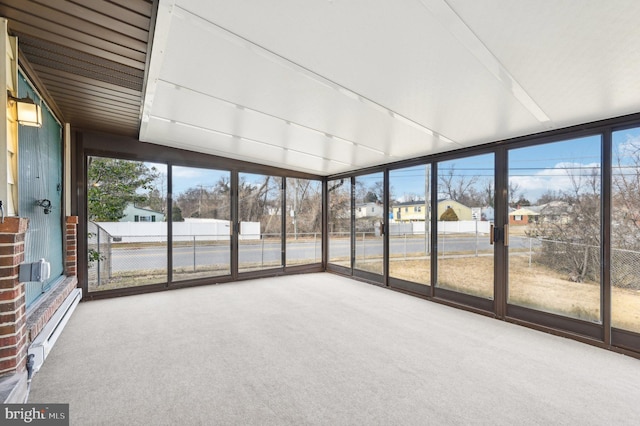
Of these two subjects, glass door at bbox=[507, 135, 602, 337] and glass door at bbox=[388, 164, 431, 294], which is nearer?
glass door at bbox=[507, 135, 602, 337]

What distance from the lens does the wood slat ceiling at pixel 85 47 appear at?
2047 mm

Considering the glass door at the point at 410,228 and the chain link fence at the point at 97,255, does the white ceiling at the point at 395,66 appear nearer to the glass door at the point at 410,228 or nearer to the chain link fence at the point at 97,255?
the glass door at the point at 410,228

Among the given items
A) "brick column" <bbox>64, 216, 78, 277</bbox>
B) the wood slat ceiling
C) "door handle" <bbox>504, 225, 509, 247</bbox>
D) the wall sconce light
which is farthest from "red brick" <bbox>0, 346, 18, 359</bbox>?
"door handle" <bbox>504, 225, 509, 247</bbox>

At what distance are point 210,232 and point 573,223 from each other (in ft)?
19.0

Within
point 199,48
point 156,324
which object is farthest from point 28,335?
point 199,48

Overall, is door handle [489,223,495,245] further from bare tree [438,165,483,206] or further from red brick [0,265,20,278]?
red brick [0,265,20,278]

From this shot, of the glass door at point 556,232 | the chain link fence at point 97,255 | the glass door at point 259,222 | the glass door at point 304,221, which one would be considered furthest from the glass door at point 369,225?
the chain link fence at point 97,255

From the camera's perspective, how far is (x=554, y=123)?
3.42m

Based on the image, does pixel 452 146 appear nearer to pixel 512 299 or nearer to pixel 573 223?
pixel 573 223

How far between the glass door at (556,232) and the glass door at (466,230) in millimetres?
315

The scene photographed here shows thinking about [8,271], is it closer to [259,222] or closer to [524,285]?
[259,222]

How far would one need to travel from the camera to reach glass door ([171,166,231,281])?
227 inches

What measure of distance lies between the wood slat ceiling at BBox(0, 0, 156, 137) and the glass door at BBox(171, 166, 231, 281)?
85.8 inches

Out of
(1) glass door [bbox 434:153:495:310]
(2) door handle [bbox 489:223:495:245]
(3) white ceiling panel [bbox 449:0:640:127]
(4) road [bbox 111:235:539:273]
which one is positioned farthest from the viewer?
(4) road [bbox 111:235:539:273]
